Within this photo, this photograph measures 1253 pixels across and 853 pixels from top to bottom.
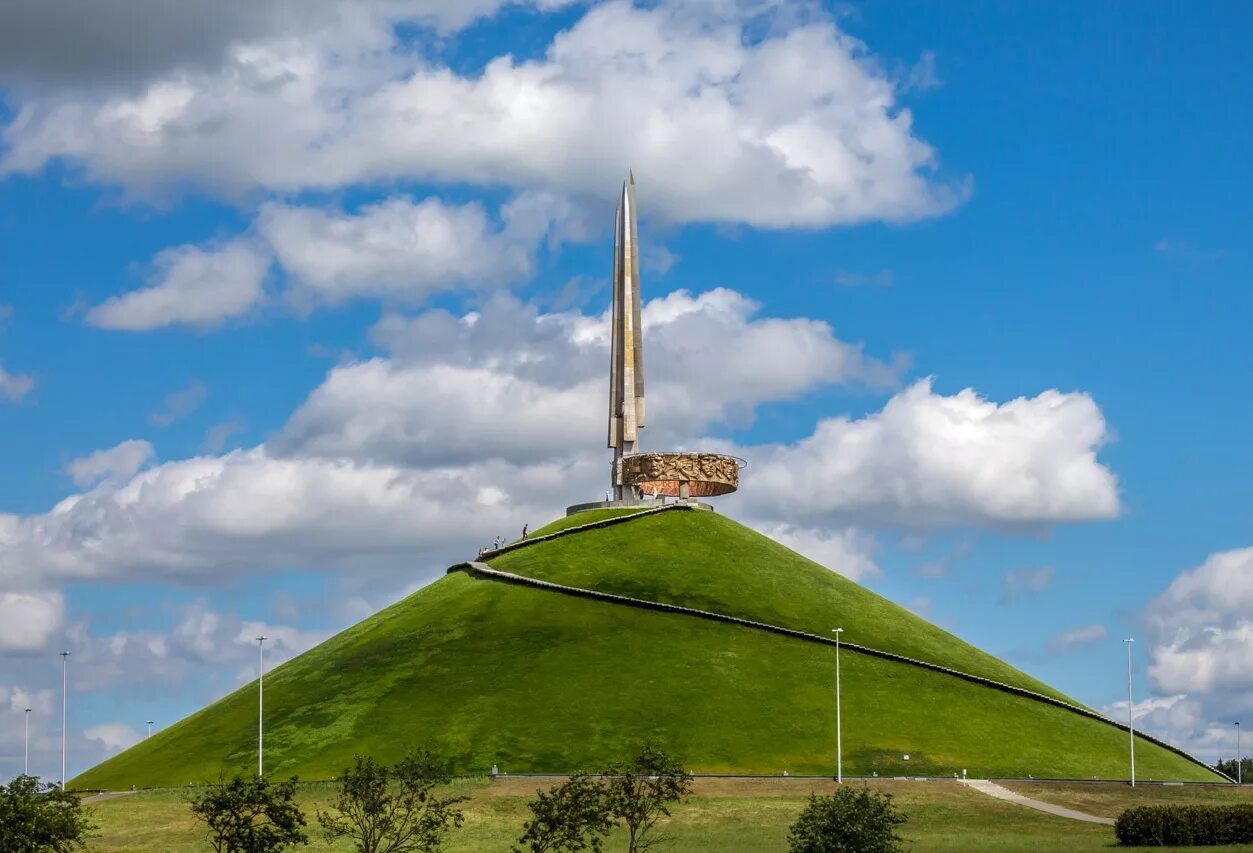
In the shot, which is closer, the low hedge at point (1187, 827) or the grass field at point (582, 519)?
the low hedge at point (1187, 827)

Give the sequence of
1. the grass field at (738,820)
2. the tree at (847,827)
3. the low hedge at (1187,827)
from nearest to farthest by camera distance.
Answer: the tree at (847,827), the low hedge at (1187,827), the grass field at (738,820)

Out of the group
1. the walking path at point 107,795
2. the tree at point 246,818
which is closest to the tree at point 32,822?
the tree at point 246,818

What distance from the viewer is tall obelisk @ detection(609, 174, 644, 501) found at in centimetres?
15838

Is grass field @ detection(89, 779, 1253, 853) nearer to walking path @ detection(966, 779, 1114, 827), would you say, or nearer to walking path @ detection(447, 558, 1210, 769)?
walking path @ detection(966, 779, 1114, 827)

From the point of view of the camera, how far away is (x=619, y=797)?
6994cm

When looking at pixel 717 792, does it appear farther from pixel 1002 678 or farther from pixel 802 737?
pixel 1002 678

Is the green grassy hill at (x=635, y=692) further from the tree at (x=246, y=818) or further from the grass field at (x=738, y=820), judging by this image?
the tree at (x=246, y=818)

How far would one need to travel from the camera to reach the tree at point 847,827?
207ft

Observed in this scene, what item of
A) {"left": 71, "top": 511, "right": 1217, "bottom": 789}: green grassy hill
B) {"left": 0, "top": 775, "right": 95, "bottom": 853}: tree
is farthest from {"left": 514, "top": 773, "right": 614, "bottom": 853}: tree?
{"left": 71, "top": 511, "right": 1217, "bottom": 789}: green grassy hill

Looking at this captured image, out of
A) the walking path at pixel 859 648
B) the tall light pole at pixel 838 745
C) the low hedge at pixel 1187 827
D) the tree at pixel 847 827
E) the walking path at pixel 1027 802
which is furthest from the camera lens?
the walking path at pixel 859 648

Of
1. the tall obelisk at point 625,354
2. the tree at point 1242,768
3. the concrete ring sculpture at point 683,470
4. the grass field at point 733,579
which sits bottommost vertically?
the tree at point 1242,768

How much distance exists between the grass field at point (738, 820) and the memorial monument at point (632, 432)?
59.8 m

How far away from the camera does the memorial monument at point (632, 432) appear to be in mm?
158625

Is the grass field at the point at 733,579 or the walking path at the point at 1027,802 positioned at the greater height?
the grass field at the point at 733,579
